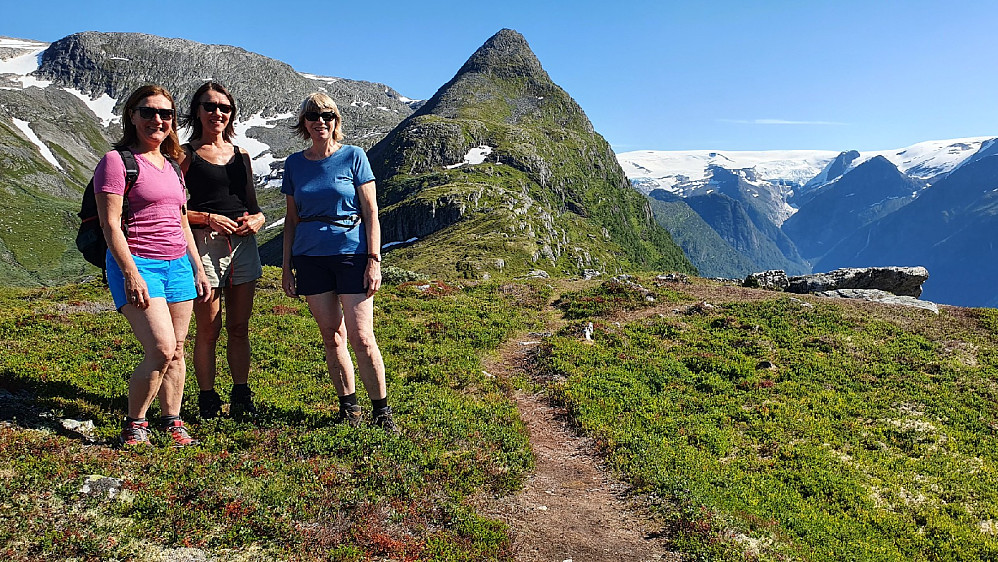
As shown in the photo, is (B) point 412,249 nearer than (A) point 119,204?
No

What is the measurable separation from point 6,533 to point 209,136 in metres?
5.89

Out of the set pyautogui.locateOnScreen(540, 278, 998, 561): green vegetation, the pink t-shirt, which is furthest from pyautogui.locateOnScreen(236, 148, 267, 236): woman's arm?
pyautogui.locateOnScreen(540, 278, 998, 561): green vegetation

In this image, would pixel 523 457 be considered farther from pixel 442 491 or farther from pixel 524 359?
pixel 524 359

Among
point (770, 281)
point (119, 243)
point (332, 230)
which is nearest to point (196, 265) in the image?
point (119, 243)

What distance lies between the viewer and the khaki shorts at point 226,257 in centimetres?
833

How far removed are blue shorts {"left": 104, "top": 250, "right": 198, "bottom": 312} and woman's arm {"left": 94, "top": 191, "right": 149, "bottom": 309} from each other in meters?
0.17

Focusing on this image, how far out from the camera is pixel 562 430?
42.7 ft

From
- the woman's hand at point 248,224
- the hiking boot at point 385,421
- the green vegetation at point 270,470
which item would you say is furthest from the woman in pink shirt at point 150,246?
the hiking boot at point 385,421

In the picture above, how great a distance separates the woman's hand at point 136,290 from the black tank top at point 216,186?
1870 millimetres

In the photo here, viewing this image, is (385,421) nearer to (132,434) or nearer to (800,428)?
(132,434)

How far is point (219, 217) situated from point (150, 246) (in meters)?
1.30

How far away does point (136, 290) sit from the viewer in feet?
22.2

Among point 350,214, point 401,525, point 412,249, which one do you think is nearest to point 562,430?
point 401,525

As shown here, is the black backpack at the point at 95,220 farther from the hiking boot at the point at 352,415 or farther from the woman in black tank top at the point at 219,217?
the hiking boot at the point at 352,415
